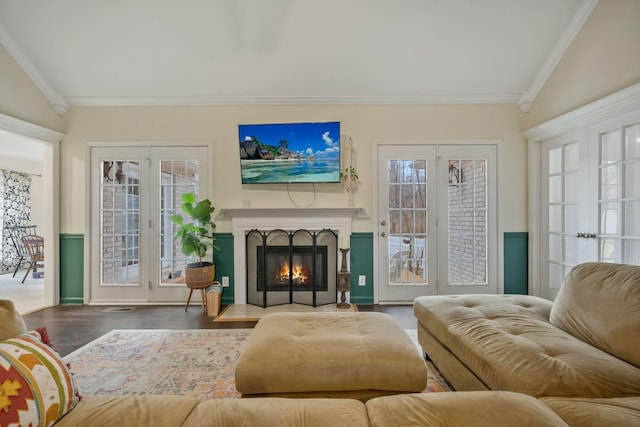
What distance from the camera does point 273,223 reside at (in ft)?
11.9

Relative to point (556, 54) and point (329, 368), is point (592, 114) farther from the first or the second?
point (329, 368)

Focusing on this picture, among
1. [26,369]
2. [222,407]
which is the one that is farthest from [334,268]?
[26,369]

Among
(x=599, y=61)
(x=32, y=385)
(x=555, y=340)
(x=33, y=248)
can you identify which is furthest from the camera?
(x=33, y=248)

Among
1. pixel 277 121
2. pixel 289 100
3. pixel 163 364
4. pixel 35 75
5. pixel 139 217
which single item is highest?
pixel 35 75

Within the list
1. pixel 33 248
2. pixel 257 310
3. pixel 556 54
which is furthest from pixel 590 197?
pixel 33 248

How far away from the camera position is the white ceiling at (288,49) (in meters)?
2.79

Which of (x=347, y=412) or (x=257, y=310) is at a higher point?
(x=347, y=412)

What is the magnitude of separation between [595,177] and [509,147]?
107 cm

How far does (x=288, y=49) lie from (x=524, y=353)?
3260 millimetres

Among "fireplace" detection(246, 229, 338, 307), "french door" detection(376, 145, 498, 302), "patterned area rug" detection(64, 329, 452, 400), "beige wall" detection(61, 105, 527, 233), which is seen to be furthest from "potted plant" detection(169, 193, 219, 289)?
"french door" detection(376, 145, 498, 302)

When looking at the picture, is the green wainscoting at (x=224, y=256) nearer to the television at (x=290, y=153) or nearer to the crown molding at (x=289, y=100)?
the television at (x=290, y=153)

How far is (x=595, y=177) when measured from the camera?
9.07ft

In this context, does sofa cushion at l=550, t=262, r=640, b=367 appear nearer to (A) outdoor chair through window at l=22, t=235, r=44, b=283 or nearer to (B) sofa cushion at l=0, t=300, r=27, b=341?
(B) sofa cushion at l=0, t=300, r=27, b=341

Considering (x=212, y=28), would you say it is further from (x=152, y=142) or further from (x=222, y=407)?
(x=222, y=407)
